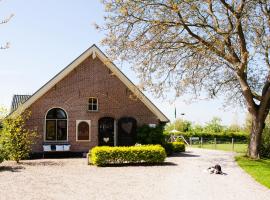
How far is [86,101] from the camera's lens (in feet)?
83.8

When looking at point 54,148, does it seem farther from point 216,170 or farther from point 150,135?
point 216,170

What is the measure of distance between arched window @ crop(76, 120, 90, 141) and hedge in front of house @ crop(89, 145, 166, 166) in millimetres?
6074

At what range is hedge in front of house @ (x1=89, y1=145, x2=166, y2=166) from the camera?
1884 centimetres

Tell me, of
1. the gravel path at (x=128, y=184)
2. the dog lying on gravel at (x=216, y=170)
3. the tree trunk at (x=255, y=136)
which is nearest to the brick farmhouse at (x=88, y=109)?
the tree trunk at (x=255, y=136)

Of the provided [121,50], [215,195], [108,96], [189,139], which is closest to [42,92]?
[108,96]

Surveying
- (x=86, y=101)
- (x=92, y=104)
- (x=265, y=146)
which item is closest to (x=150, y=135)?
(x=92, y=104)


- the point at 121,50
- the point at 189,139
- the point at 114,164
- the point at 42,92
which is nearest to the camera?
the point at 114,164

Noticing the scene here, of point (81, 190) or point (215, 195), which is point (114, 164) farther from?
point (215, 195)

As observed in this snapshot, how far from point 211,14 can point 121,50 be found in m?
5.75

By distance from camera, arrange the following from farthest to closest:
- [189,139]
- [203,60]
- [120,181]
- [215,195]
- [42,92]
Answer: [189,139] < [42,92] < [203,60] < [120,181] < [215,195]

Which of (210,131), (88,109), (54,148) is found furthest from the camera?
(210,131)

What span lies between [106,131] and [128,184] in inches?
516

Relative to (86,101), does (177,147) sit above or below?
below

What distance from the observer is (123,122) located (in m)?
25.7
